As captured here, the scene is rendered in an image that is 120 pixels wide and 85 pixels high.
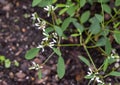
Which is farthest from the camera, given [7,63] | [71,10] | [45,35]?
[7,63]

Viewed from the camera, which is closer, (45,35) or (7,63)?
(45,35)

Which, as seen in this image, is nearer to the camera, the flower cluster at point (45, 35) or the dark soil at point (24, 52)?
the flower cluster at point (45, 35)

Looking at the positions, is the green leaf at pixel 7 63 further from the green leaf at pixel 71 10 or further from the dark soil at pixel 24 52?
the green leaf at pixel 71 10

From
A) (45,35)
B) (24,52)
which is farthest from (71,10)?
(24,52)

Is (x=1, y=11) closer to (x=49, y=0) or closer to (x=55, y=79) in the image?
(x=55, y=79)

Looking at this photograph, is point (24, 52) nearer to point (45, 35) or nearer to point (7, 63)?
point (7, 63)

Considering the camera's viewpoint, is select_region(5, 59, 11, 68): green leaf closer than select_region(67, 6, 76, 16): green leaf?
No

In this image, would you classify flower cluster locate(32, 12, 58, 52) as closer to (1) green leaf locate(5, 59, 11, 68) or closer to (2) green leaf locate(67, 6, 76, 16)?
(2) green leaf locate(67, 6, 76, 16)

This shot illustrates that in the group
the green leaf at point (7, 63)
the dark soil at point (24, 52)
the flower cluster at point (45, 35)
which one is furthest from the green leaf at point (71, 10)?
the green leaf at point (7, 63)

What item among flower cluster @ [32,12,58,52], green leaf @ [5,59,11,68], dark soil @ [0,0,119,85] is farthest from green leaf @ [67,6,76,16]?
green leaf @ [5,59,11,68]
